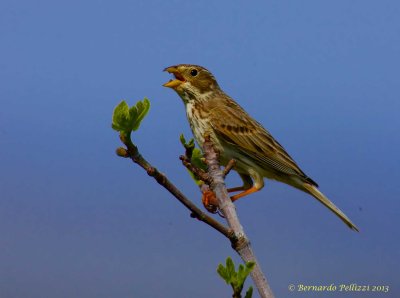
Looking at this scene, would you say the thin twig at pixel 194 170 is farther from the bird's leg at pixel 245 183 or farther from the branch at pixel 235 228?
the bird's leg at pixel 245 183

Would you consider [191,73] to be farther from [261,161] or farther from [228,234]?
[228,234]

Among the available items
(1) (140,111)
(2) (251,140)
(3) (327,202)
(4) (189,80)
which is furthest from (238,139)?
(1) (140,111)

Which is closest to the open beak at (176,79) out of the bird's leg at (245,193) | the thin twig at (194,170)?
the bird's leg at (245,193)

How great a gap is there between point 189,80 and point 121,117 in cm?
566

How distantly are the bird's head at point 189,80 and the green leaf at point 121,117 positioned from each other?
4944 millimetres

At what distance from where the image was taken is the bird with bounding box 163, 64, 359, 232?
28.0 ft

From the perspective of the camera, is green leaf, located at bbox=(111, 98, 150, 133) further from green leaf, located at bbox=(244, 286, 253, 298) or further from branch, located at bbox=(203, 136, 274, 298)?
green leaf, located at bbox=(244, 286, 253, 298)

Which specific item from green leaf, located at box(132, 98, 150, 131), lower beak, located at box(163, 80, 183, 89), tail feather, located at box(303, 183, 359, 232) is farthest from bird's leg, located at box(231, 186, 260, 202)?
green leaf, located at box(132, 98, 150, 131)

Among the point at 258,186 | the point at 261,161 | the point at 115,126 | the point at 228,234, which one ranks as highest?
the point at 261,161

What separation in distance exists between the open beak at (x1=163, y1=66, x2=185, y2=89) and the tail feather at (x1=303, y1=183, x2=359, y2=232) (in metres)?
2.39

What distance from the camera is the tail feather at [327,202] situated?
7.65 m

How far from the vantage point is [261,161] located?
344 inches

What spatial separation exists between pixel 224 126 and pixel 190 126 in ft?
1.64

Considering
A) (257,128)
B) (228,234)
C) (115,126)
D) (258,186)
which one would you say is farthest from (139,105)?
(257,128)
